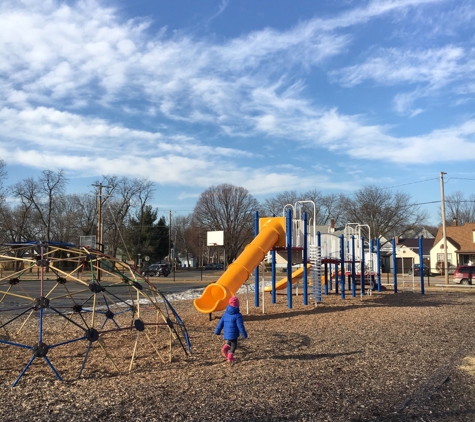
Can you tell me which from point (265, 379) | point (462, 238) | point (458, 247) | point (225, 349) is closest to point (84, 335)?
point (225, 349)

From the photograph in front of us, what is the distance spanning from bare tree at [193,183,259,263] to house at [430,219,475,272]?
2425cm

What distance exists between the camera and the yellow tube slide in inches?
494

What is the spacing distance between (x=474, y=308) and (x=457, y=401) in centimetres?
1269

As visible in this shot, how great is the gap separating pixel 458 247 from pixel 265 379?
5310cm

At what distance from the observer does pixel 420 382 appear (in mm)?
7047

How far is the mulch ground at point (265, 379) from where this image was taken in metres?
5.62

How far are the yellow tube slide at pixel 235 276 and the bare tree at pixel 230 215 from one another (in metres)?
50.7

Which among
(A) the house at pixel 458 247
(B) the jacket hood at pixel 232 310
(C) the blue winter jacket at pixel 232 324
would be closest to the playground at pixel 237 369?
(C) the blue winter jacket at pixel 232 324

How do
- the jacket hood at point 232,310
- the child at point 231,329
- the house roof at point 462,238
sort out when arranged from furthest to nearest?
the house roof at point 462,238
the jacket hood at point 232,310
the child at point 231,329

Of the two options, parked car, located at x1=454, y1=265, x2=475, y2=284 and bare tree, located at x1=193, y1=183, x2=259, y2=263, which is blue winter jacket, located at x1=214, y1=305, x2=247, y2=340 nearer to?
parked car, located at x1=454, y1=265, x2=475, y2=284

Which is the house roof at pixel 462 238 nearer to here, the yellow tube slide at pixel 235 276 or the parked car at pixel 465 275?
the parked car at pixel 465 275

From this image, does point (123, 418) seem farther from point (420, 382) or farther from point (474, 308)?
point (474, 308)

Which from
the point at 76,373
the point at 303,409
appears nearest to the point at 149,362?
the point at 76,373

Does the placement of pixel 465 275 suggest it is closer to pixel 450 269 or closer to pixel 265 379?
pixel 450 269
